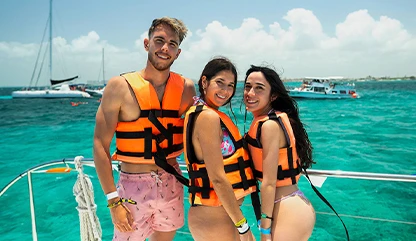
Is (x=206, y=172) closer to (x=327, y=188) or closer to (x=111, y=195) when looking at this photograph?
(x=111, y=195)

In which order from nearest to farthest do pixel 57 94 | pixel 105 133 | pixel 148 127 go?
pixel 105 133, pixel 148 127, pixel 57 94

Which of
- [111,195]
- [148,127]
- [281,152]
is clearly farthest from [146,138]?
[281,152]

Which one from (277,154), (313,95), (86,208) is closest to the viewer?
(277,154)

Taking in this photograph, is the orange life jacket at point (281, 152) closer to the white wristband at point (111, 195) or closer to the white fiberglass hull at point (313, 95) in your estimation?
the white wristband at point (111, 195)

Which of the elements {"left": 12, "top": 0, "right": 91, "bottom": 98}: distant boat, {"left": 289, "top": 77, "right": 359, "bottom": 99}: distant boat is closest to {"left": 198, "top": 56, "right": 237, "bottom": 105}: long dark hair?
{"left": 289, "top": 77, "right": 359, "bottom": 99}: distant boat

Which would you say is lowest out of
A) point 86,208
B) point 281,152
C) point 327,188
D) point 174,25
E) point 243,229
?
point 327,188

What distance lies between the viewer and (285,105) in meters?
2.15

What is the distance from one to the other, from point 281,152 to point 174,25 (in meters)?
1.16

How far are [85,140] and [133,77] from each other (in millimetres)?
14066

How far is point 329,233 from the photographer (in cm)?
534

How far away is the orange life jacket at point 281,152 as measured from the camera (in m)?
1.96

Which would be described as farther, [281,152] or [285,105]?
[285,105]

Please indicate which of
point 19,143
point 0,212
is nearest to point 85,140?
point 19,143

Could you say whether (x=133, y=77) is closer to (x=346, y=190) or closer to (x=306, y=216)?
(x=306, y=216)
